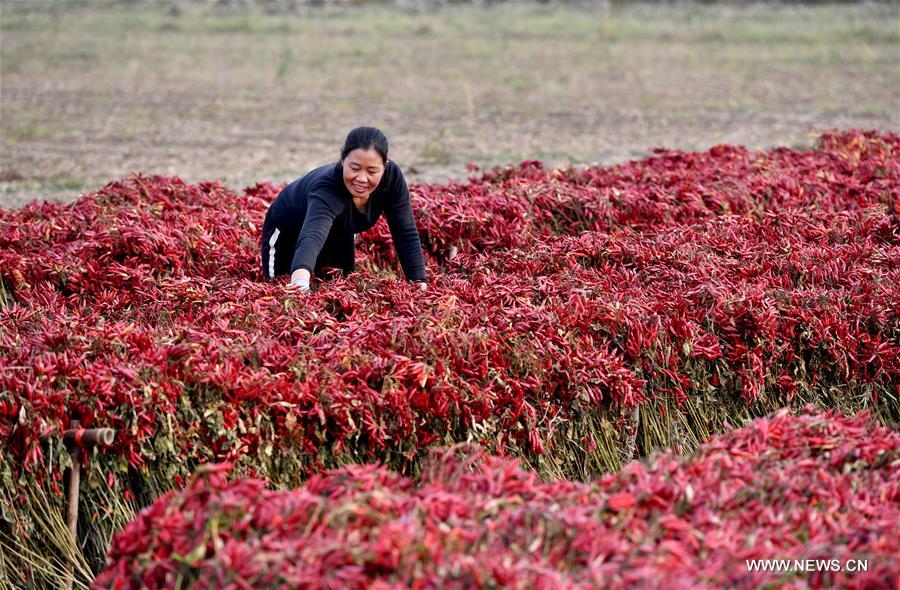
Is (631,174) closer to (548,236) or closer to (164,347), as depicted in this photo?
(548,236)

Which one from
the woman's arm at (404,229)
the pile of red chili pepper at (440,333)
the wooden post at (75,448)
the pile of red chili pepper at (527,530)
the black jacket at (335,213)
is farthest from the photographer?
the woman's arm at (404,229)

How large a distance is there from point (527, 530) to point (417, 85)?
1840 centimetres

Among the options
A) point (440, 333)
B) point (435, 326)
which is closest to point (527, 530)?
point (440, 333)

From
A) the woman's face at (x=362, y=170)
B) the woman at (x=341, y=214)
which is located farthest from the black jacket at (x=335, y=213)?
the woman's face at (x=362, y=170)

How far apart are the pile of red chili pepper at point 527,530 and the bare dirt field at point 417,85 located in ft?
28.6

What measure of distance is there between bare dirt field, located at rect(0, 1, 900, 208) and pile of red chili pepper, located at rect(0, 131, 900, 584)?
4860 millimetres

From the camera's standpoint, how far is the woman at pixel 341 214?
552cm

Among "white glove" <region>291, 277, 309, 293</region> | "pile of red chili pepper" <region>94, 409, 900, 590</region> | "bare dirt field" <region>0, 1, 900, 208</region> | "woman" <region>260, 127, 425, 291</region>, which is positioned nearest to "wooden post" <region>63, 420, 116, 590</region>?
"pile of red chili pepper" <region>94, 409, 900, 590</region>

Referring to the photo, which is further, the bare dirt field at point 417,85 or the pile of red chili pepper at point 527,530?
the bare dirt field at point 417,85

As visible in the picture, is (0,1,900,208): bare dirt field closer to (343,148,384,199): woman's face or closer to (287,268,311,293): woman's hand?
(343,148,384,199): woman's face

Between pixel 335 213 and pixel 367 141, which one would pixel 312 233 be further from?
pixel 367 141

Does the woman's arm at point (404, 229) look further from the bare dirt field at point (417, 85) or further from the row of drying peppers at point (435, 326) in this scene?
the bare dirt field at point (417, 85)

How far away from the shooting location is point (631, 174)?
29.0 ft

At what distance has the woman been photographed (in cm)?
552
